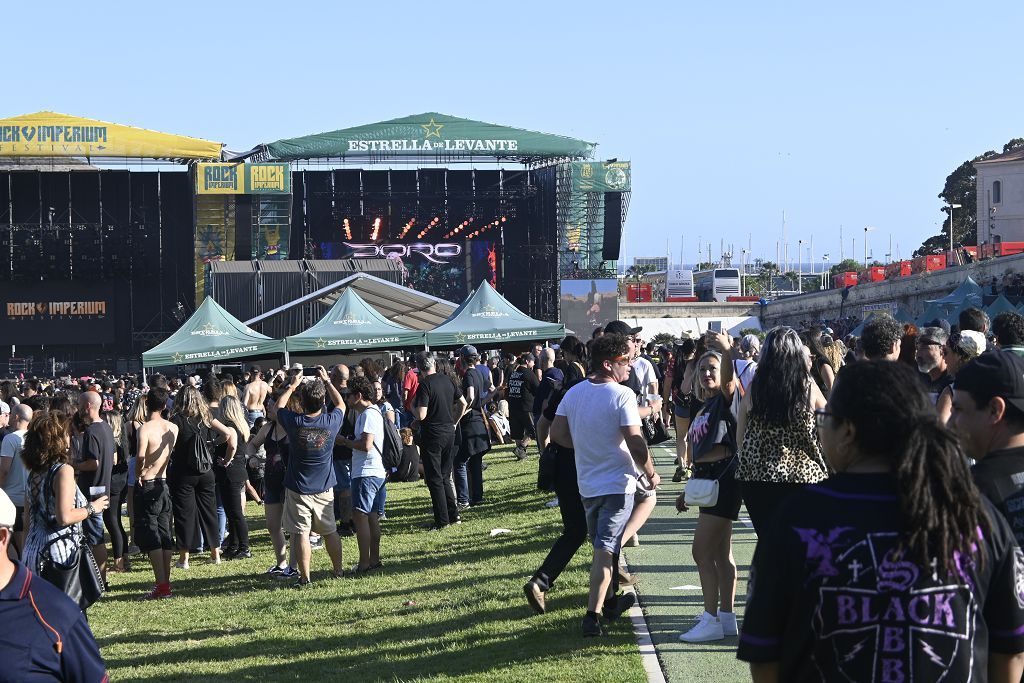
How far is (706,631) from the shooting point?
22.4 ft

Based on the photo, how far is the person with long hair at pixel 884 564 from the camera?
2.67m

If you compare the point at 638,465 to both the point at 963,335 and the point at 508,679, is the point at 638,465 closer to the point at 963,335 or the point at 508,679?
the point at 508,679

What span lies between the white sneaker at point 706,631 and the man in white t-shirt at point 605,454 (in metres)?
0.52

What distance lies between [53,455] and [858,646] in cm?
544

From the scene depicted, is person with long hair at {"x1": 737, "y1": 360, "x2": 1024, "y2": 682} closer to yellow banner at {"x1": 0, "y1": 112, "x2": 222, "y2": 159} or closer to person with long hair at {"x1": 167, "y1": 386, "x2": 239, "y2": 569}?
person with long hair at {"x1": 167, "y1": 386, "x2": 239, "y2": 569}

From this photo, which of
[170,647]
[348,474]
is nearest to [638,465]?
[170,647]

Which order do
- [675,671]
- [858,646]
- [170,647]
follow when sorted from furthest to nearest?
[170,647] → [675,671] → [858,646]

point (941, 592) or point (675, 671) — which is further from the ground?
point (941, 592)

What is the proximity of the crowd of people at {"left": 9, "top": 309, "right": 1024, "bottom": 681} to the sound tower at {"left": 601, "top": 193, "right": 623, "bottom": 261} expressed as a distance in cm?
3994

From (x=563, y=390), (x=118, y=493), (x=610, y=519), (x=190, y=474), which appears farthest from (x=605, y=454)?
(x=118, y=493)

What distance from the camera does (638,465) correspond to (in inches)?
278

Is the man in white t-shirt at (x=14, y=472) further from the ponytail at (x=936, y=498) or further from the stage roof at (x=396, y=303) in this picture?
the stage roof at (x=396, y=303)

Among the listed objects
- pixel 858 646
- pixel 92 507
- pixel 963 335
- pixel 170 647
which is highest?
pixel 963 335

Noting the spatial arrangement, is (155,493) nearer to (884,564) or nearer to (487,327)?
(884,564)
